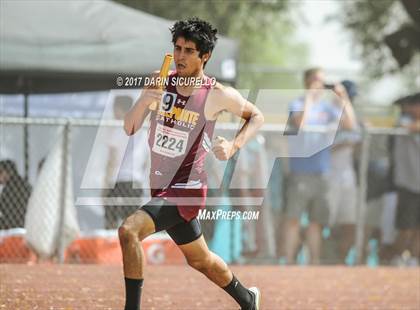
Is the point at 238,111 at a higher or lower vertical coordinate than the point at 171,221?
higher

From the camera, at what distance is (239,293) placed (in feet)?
22.2

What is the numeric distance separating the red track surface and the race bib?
187cm

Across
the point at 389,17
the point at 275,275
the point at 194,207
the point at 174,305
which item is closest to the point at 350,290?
the point at 275,275

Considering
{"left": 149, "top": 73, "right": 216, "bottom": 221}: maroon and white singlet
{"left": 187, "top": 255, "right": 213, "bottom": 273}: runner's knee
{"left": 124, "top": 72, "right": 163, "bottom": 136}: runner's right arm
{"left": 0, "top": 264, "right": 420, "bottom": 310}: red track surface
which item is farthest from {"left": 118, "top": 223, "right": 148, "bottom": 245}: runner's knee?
{"left": 0, "top": 264, "right": 420, "bottom": 310}: red track surface

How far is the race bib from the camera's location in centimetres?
646

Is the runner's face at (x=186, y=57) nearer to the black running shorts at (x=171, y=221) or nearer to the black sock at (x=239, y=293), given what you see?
the black running shorts at (x=171, y=221)

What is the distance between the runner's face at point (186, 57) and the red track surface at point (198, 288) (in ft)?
7.75

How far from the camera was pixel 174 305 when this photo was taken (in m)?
8.15

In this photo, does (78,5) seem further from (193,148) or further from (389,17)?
(389,17)

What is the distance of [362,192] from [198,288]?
3.83 m

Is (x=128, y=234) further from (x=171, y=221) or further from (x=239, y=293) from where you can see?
(x=239, y=293)

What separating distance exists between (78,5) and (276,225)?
382cm

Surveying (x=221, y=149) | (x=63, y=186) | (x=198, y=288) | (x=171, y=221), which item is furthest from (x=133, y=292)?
(x=63, y=186)

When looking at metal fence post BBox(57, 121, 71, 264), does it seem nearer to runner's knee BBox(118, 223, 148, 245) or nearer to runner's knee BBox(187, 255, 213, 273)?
runner's knee BBox(187, 255, 213, 273)
